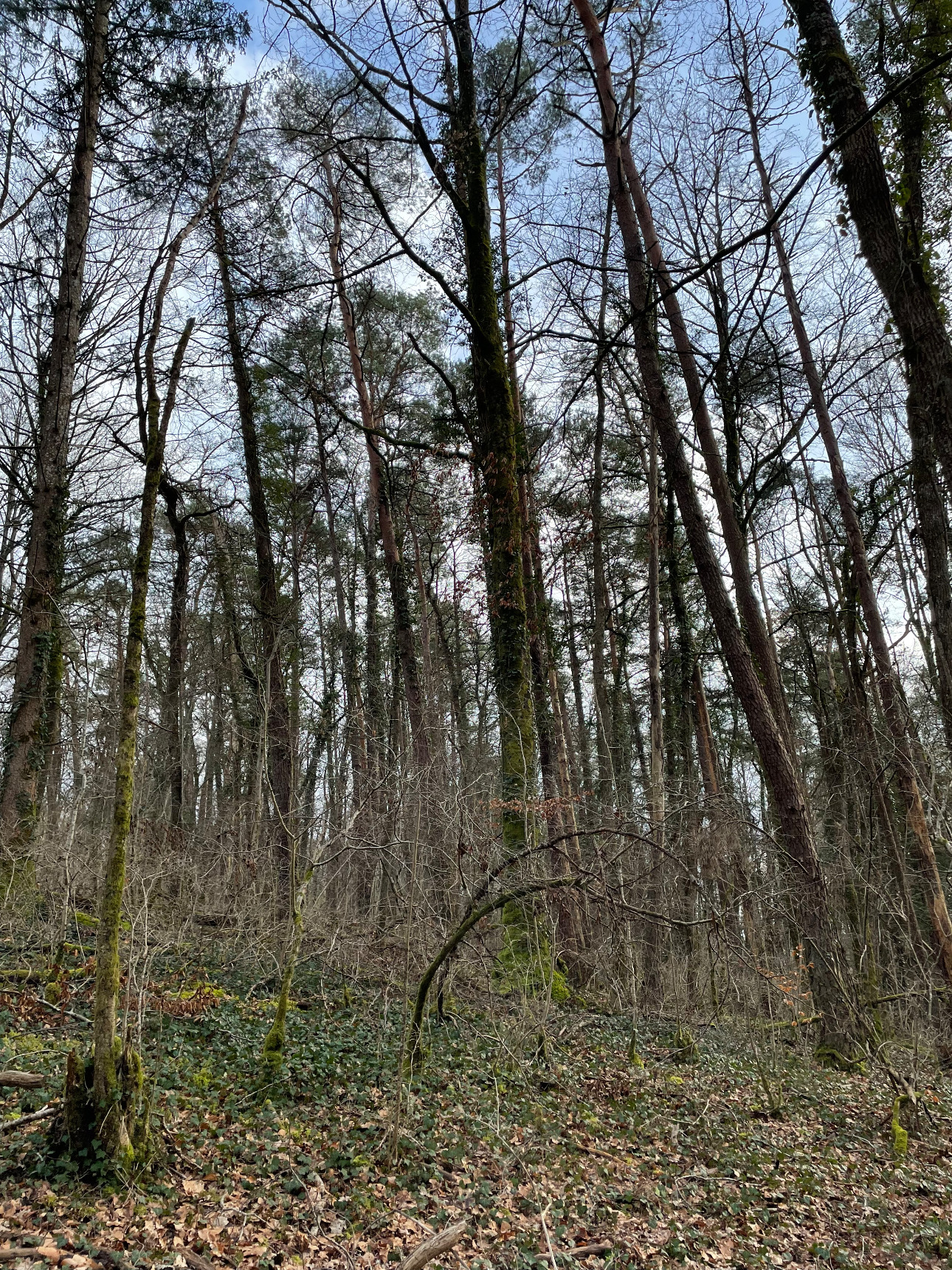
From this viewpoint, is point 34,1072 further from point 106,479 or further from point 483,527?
point 106,479

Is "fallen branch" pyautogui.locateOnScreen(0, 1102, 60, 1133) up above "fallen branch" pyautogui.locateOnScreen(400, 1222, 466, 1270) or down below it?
above

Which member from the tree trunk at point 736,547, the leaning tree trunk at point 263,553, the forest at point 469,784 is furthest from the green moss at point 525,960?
the leaning tree trunk at point 263,553

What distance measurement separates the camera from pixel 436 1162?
13.6 feet

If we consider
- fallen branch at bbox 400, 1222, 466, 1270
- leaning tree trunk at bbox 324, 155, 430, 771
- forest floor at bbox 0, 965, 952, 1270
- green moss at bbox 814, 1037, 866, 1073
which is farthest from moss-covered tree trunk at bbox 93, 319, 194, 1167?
leaning tree trunk at bbox 324, 155, 430, 771

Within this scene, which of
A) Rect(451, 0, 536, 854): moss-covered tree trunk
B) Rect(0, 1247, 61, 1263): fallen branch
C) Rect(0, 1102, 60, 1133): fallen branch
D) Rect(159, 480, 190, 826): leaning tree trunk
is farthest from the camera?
Rect(159, 480, 190, 826): leaning tree trunk

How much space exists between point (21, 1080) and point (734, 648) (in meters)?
6.89

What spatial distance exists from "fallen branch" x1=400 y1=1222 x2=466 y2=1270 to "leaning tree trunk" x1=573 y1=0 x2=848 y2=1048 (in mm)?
4477

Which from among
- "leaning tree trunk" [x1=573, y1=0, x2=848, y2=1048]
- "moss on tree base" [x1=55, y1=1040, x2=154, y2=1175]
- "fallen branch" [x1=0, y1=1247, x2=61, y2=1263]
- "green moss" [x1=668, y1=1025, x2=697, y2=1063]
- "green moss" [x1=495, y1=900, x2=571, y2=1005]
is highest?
"leaning tree trunk" [x1=573, y1=0, x2=848, y2=1048]

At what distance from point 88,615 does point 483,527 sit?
594cm

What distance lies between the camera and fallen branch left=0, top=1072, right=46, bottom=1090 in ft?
11.8

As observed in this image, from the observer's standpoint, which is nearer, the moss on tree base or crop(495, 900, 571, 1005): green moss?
the moss on tree base

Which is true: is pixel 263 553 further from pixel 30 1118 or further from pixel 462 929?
pixel 30 1118

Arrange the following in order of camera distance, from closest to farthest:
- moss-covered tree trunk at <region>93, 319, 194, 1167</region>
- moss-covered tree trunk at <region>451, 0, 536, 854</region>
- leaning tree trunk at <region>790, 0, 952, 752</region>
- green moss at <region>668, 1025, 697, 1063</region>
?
moss-covered tree trunk at <region>93, 319, 194, 1167</region> < leaning tree trunk at <region>790, 0, 952, 752</region> < green moss at <region>668, 1025, 697, 1063</region> < moss-covered tree trunk at <region>451, 0, 536, 854</region>

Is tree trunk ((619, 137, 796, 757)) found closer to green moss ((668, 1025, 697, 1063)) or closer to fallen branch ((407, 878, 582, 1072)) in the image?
green moss ((668, 1025, 697, 1063))
